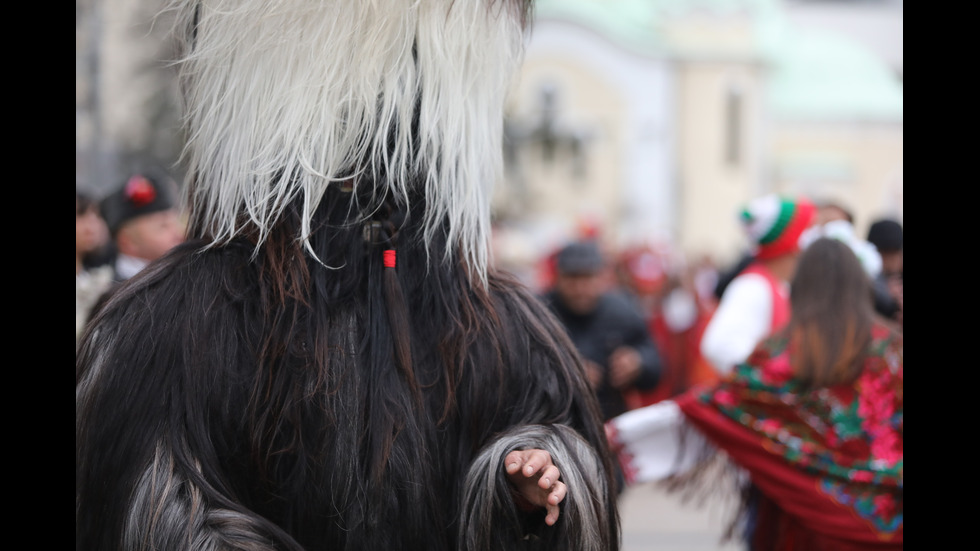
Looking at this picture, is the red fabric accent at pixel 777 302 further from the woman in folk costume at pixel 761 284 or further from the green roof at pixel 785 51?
the green roof at pixel 785 51

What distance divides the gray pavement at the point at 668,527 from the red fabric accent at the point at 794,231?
1.86m

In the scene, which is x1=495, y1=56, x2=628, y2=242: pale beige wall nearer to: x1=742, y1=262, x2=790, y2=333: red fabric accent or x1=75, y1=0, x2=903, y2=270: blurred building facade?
x1=75, y1=0, x2=903, y2=270: blurred building facade

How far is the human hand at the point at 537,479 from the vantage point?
203 cm

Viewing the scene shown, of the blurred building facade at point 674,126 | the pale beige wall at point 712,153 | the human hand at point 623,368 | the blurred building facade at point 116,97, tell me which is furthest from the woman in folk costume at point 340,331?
the pale beige wall at point 712,153

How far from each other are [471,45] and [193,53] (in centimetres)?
Answer: 57

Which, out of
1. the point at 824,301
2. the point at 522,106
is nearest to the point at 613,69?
the point at 522,106

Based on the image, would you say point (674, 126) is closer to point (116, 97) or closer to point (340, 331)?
point (116, 97)

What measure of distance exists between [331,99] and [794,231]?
284 centimetres

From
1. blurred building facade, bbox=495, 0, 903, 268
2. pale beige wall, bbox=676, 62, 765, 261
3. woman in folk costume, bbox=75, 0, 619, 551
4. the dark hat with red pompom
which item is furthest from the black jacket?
pale beige wall, bbox=676, 62, 765, 261

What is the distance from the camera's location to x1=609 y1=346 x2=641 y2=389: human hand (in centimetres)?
545

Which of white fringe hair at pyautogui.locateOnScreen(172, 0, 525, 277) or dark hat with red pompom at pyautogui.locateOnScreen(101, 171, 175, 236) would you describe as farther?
dark hat with red pompom at pyautogui.locateOnScreen(101, 171, 175, 236)

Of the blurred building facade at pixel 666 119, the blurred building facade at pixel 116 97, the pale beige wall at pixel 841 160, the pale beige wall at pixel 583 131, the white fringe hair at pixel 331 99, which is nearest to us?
the white fringe hair at pixel 331 99

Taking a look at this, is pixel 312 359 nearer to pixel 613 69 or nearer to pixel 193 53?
pixel 193 53

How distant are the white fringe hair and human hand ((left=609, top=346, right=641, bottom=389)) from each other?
10.6 feet
